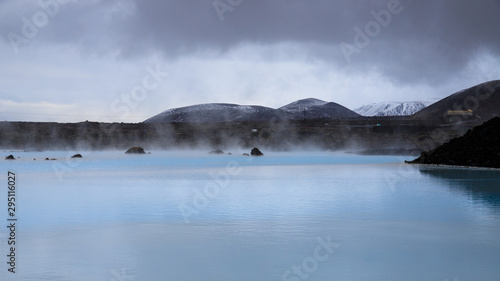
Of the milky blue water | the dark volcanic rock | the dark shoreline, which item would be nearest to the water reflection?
the milky blue water

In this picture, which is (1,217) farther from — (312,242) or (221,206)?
(312,242)

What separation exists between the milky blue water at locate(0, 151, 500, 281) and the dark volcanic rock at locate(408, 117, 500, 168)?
62.5 feet

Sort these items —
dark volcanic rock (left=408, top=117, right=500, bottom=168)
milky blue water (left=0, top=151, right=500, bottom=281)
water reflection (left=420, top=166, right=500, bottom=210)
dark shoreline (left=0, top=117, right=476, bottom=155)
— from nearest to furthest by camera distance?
milky blue water (left=0, top=151, right=500, bottom=281)
water reflection (left=420, top=166, right=500, bottom=210)
dark volcanic rock (left=408, top=117, right=500, bottom=168)
dark shoreline (left=0, top=117, right=476, bottom=155)

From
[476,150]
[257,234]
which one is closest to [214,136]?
[476,150]

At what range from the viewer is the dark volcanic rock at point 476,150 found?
49469 mm

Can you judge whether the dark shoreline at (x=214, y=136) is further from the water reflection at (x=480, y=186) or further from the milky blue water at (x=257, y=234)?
the milky blue water at (x=257, y=234)

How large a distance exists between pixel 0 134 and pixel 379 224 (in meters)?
129

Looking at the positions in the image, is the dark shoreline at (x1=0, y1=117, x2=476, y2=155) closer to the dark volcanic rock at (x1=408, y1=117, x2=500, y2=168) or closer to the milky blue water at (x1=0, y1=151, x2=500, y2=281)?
the dark volcanic rock at (x1=408, y1=117, x2=500, y2=168)

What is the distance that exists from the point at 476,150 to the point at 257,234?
40.5 m

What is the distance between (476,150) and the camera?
52000mm

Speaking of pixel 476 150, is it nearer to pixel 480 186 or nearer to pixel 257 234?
pixel 480 186

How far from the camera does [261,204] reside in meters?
25.0

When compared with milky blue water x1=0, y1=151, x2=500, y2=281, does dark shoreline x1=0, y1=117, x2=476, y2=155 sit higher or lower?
higher

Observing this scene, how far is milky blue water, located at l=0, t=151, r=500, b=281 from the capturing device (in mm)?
12711
